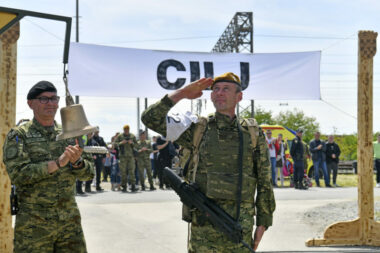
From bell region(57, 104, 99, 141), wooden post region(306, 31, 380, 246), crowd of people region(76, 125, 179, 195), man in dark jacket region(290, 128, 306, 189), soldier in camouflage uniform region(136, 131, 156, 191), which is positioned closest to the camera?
bell region(57, 104, 99, 141)

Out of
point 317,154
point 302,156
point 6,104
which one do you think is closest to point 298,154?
point 302,156

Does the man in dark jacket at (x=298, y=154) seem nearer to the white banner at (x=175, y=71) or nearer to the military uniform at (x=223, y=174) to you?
the white banner at (x=175, y=71)

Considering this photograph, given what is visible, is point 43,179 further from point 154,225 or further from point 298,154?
point 298,154

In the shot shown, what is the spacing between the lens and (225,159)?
3648mm

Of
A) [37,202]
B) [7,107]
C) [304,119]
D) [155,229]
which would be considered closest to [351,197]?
[155,229]

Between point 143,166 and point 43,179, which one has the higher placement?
point 43,179

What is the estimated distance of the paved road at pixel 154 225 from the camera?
22.8 feet

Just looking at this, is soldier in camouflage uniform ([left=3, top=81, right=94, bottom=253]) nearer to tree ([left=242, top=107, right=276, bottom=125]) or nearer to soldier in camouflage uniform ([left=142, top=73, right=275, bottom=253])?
soldier in camouflage uniform ([left=142, top=73, right=275, bottom=253])

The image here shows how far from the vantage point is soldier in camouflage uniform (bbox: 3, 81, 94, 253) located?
11.8 ft

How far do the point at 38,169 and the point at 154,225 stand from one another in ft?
17.8

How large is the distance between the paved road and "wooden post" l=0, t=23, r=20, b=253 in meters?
1.54

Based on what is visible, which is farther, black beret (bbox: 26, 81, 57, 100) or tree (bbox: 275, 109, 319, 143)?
tree (bbox: 275, 109, 319, 143)

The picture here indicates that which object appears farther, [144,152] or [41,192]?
[144,152]

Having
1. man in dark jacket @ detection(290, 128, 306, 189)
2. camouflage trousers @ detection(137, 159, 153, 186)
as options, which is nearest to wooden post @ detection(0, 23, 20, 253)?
camouflage trousers @ detection(137, 159, 153, 186)
